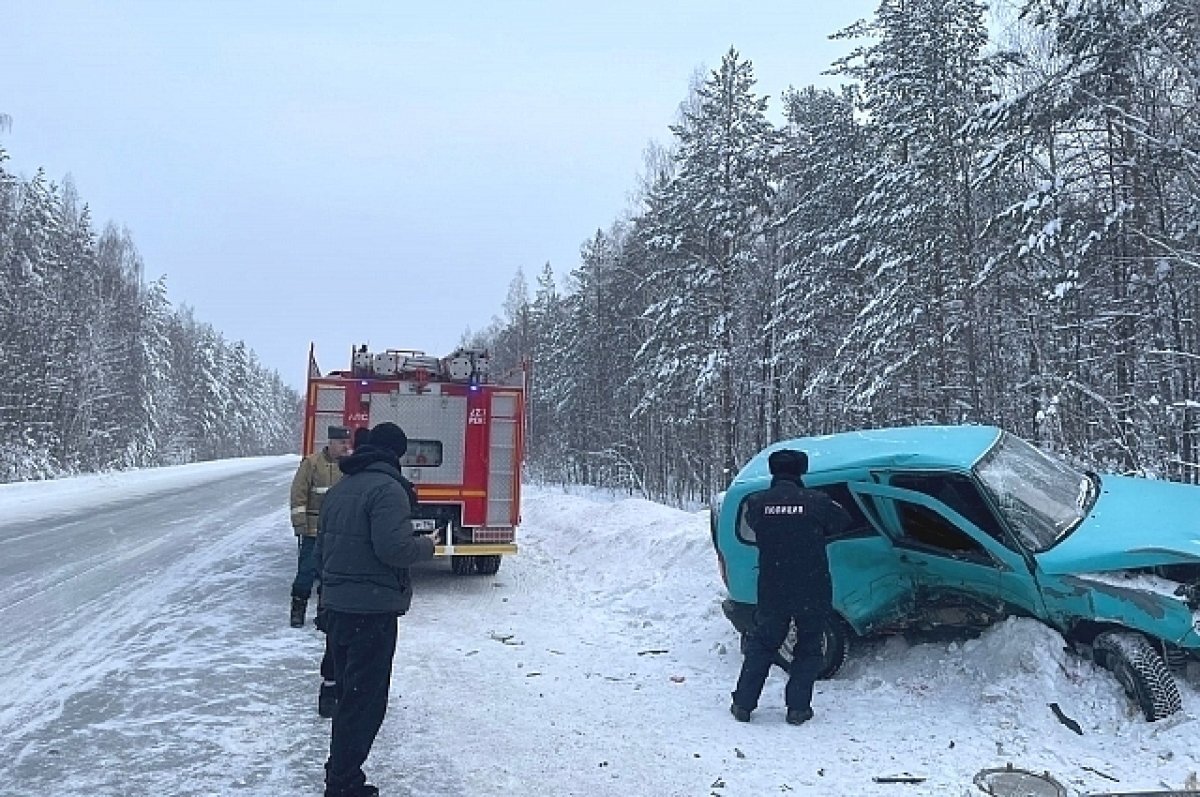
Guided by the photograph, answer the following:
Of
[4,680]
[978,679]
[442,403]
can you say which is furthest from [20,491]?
[978,679]

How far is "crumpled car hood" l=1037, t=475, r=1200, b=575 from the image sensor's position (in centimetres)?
500

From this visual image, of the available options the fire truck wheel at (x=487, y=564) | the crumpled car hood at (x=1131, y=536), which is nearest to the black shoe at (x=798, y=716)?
the crumpled car hood at (x=1131, y=536)

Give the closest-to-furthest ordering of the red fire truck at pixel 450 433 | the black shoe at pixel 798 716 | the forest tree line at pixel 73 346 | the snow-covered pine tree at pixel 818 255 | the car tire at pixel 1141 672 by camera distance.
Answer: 1. the car tire at pixel 1141 672
2. the black shoe at pixel 798 716
3. the red fire truck at pixel 450 433
4. the snow-covered pine tree at pixel 818 255
5. the forest tree line at pixel 73 346

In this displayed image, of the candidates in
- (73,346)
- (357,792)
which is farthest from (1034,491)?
(73,346)

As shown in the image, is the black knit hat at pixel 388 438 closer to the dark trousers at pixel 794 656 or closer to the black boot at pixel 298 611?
the dark trousers at pixel 794 656

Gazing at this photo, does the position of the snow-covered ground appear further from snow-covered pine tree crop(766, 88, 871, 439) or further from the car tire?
snow-covered pine tree crop(766, 88, 871, 439)

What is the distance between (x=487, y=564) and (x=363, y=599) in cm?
689

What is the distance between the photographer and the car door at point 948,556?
5496mm

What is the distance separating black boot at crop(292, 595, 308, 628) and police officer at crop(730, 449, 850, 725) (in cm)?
445

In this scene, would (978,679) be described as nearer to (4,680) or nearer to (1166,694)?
(1166,694)

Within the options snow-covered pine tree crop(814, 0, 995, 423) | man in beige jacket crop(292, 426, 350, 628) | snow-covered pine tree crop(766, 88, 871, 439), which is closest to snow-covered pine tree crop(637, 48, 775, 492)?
snow-covered pine tree crop(766, 88, 871, 439)

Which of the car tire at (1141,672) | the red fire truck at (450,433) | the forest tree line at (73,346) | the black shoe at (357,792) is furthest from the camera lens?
the forest tree line at (73,346)

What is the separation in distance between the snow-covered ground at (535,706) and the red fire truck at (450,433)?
0.93m

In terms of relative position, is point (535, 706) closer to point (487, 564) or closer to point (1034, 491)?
point (1034, 491)
